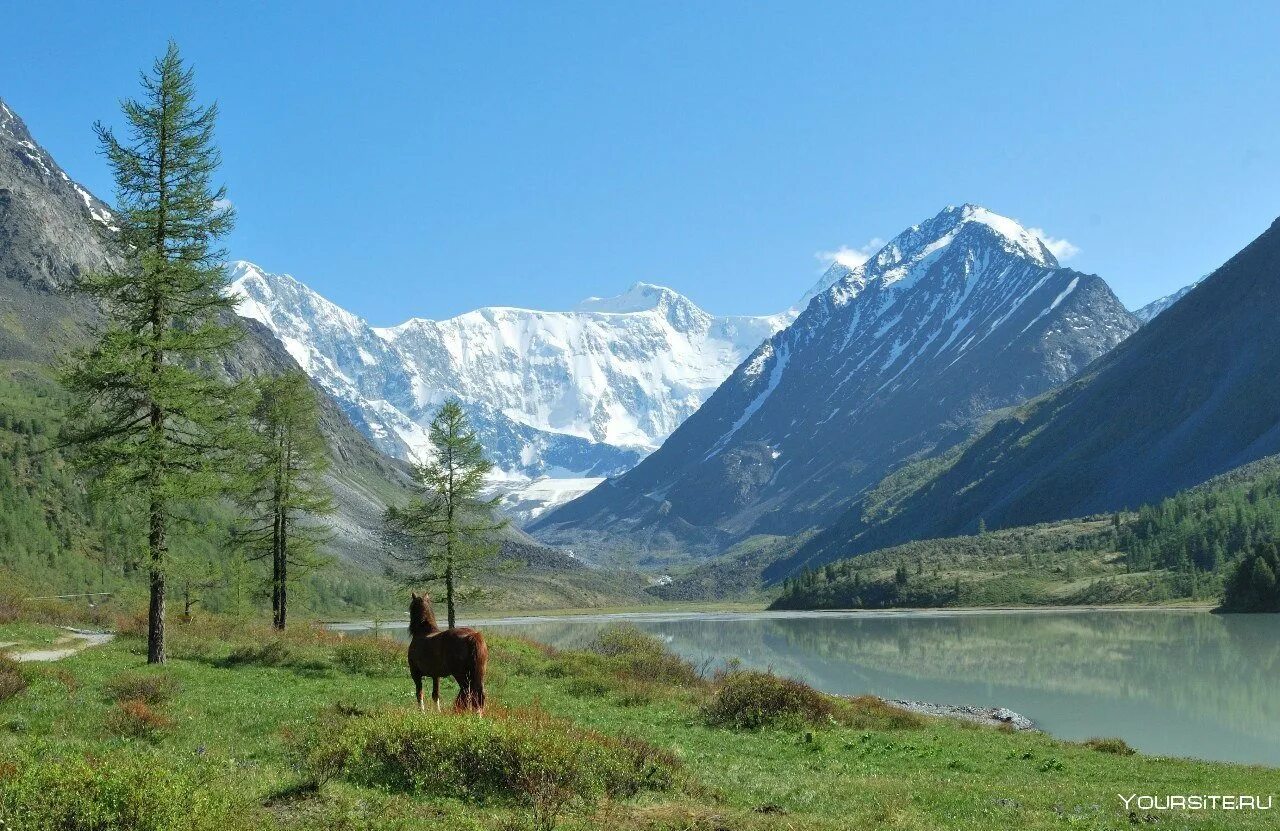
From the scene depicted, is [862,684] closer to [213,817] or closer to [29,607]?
[29,607]

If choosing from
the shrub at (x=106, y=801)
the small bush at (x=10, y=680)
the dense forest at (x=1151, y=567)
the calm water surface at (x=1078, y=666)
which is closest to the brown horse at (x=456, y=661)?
the shrub at (x=106, y=801)

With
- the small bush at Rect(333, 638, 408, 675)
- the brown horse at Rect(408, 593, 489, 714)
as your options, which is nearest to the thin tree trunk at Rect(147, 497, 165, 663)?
the small bush at Rect(333, 638, 408, 675)

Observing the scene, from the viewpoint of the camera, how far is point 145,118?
32812mm

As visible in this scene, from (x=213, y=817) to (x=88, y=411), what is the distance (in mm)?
25923

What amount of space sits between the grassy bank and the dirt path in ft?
4.42

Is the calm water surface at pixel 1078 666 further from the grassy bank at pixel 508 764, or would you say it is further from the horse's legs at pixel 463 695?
the horse's legs at pixel 463 695

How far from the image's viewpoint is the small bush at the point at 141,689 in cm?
2210

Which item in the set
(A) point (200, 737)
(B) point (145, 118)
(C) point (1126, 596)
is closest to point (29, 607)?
(B) point (145, 118)

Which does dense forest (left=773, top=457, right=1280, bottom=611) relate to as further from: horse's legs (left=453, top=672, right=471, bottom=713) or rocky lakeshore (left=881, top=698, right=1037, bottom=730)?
horse's legs (left=453, top=672, right=471, bottom=713)

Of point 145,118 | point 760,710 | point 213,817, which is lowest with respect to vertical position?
point 760,710

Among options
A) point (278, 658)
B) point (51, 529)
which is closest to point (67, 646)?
point (278, 658)

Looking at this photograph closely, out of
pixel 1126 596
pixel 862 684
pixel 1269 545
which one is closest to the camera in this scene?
pixel 862 684

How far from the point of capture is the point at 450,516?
Answer: 5703 centimetres

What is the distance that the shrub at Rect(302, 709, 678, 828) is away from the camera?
1445 cm
